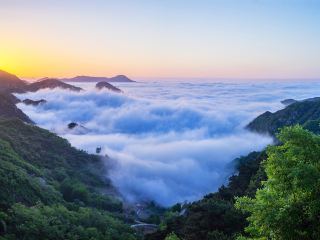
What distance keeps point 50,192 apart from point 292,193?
59.8 metres

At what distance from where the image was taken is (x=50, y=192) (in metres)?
71.2

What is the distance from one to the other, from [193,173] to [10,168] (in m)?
112

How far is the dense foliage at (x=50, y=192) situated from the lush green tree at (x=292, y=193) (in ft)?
113

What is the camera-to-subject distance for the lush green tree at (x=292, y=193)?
15.3 m

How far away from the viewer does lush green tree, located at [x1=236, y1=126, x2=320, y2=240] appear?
15289 mm

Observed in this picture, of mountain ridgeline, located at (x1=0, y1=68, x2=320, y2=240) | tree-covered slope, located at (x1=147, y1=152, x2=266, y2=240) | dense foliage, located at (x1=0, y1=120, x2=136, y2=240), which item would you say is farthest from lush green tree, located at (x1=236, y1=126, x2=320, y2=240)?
dense foliage, located at (x1=0, y1=120, x2=136, y2=240)

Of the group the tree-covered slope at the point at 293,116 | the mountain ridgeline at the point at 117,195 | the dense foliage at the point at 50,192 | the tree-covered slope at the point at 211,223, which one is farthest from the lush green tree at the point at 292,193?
the tree-covered slope at the point at 293,116

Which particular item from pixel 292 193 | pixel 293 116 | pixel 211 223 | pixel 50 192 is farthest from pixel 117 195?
pixel 292 193

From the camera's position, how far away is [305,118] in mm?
137875

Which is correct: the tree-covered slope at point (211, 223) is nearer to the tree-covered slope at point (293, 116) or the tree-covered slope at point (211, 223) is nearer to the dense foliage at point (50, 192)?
the dense foliage at point (50, 192)

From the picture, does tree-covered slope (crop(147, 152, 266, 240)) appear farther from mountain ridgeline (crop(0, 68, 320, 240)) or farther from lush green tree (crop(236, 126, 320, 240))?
lush green tree (crop(236, 126, 320, 240))

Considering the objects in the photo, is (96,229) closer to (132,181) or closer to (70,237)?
(70,237)

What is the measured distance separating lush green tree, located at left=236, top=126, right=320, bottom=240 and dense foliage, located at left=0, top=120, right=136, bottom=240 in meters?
34.3

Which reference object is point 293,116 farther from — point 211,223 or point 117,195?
point 211,223
